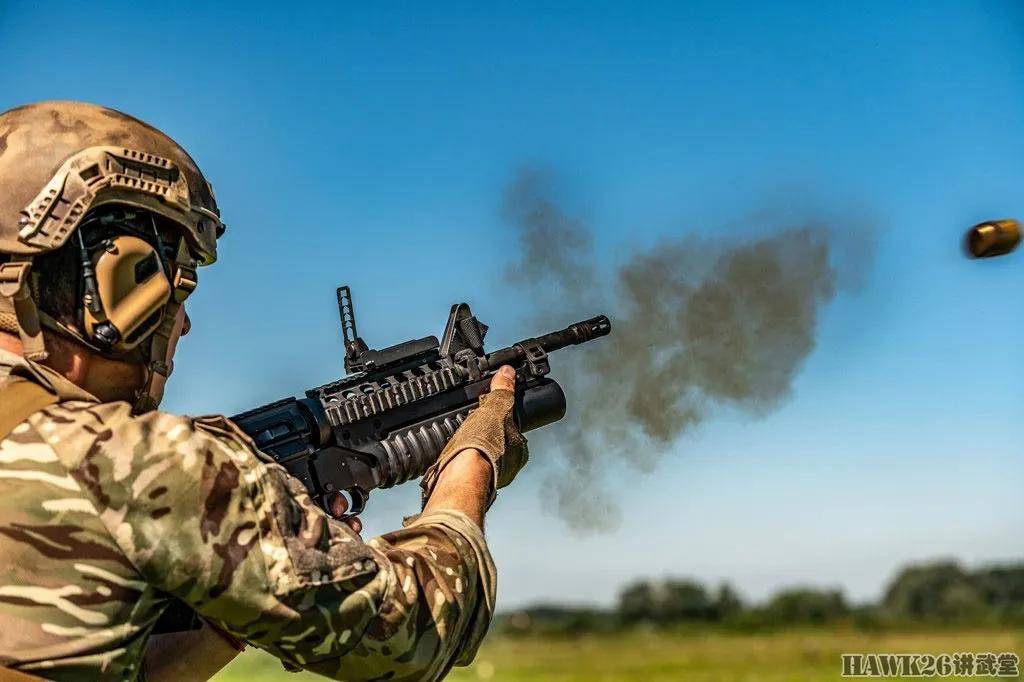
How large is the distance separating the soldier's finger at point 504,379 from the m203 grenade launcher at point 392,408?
154mm

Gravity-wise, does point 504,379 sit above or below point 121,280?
above

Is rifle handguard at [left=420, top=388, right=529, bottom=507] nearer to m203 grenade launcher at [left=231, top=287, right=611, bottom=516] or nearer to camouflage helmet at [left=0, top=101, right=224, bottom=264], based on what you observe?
m203 grenade launcher at [left=231, top=287, right=611, bottom=516]

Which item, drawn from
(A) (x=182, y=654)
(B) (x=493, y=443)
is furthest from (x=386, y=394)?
(A) (x=182, y=654)

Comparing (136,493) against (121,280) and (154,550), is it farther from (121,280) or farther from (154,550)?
(121,280)

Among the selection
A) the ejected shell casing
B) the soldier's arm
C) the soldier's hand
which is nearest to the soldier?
the soldier's arm

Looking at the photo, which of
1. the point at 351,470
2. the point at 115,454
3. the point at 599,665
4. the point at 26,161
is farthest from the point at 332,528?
the point at 599,665

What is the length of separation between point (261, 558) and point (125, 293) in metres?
0.83

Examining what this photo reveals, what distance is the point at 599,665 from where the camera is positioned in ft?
30.3

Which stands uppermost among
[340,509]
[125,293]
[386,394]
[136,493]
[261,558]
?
[386,394]

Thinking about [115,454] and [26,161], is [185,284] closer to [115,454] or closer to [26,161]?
[26,161]

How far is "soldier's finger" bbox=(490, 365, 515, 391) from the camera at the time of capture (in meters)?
5.17

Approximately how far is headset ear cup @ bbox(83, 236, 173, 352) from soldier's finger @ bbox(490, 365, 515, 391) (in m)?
2.45

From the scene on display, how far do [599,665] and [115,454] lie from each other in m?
7.55

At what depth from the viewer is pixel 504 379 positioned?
5230mm
